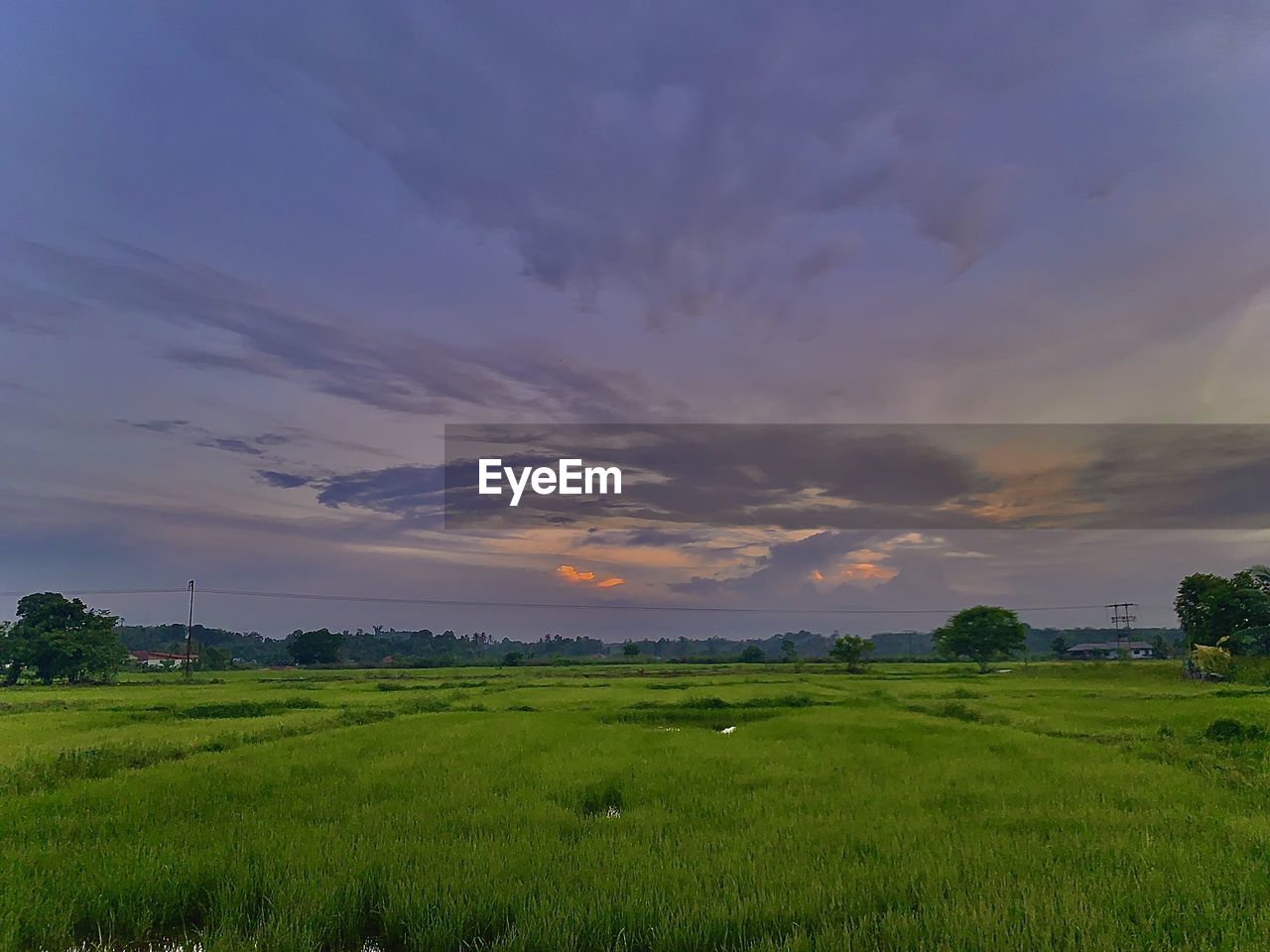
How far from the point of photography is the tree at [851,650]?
46753mm

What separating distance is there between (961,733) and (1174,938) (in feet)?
31.1

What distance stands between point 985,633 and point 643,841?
51696 millimetres

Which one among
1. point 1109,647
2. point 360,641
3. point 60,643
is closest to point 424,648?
point 360,641

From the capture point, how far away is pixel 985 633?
164 ft

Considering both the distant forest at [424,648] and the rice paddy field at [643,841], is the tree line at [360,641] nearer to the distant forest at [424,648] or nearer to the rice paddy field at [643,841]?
the distant forest at [424,648]

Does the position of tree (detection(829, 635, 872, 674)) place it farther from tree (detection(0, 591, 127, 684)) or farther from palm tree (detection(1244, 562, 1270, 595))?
tree (detection(0, 591, 127, 684))

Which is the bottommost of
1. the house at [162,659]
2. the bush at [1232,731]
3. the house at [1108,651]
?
the house at [1108,651]

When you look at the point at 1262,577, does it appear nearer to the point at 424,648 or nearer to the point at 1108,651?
the point at 1108,651

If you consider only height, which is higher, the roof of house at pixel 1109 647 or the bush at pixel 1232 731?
the bush at pixel 1232 731

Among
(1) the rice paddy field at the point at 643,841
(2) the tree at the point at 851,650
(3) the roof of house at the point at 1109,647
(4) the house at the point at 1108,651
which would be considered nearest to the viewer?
(1) the rice paddy field at the point at 643,841

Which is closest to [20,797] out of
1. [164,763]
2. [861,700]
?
[164,763]

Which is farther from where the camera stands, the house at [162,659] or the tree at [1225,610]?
the house at [162,659]

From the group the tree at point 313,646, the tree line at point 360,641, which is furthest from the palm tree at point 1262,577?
the tree at point 313,646

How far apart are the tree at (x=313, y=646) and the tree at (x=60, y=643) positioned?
25.4m
